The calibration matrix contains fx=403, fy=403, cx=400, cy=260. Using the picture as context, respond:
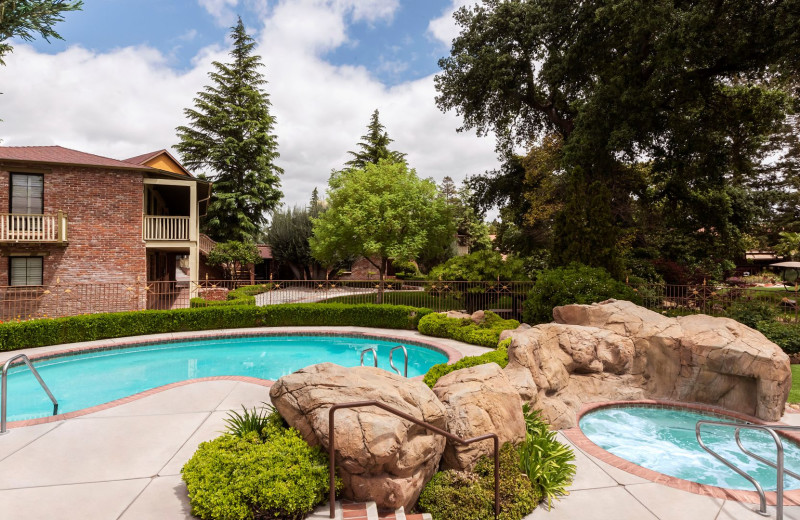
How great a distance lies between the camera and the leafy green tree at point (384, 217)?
24.4 m

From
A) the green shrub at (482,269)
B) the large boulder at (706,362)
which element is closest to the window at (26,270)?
the green shrub at (482,269)

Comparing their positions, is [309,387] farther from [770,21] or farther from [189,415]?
[770,21]

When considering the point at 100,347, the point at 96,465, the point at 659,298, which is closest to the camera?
the point at 96,465

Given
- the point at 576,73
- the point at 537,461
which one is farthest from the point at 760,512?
the point at 576,73

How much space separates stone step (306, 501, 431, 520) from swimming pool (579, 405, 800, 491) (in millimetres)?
4648

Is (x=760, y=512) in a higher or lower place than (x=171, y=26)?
lower

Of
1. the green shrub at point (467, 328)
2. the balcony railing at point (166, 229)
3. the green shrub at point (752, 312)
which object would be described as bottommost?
the green shrub at point (467, 328)

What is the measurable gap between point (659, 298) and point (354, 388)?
1633 cm

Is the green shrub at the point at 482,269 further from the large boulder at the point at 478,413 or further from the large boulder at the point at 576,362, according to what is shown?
the large boulder at the point at 478,413

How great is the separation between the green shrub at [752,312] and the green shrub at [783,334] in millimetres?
488

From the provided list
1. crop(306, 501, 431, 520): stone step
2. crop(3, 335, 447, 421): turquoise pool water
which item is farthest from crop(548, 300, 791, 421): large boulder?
crop(3, 335, 447, 421): turquoise pool water

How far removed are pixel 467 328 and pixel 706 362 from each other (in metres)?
7.53

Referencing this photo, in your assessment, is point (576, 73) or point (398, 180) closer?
point (576, 73)

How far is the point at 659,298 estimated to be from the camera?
16703 millimetres
